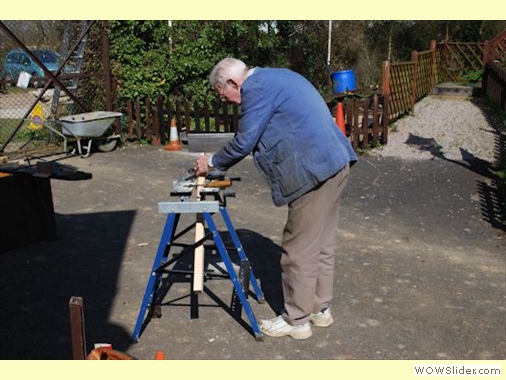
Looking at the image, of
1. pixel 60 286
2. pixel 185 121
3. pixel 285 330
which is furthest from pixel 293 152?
pixel 185 121

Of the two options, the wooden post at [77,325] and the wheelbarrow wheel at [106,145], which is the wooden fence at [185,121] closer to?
the wheelbarrow wheel at [106,145]

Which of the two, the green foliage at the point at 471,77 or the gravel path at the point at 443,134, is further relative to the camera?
the green foliage at the point at 471,77

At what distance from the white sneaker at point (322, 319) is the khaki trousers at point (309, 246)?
0.59 feet

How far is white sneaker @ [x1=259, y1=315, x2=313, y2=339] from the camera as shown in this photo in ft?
13.2

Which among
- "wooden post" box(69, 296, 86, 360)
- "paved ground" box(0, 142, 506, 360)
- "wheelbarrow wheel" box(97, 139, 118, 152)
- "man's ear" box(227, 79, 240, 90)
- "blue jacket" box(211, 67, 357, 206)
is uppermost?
"man's ear" box(227, 79, 240, 90)

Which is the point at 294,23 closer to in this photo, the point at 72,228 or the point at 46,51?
the point at 46,51

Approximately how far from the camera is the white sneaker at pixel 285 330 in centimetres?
403

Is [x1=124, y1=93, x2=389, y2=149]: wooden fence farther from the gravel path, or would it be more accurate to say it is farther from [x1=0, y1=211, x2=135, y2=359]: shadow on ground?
[x1=0, y1=211, x2=135, y2=359]: shadow on ground

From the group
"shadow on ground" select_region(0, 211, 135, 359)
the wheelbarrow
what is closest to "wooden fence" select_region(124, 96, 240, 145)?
the wheelbarrow

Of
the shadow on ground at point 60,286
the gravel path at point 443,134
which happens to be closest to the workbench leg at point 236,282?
the shadow on ground at point 60,286

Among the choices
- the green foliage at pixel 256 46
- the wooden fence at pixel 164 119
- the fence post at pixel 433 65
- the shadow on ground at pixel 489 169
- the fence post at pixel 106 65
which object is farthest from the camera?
the fence post at pixel 433 65

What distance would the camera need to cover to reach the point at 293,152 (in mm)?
3664

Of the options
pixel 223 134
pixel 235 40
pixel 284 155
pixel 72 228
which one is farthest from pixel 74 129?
pixel 284 155

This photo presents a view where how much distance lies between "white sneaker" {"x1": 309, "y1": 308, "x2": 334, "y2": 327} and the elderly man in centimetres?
30
